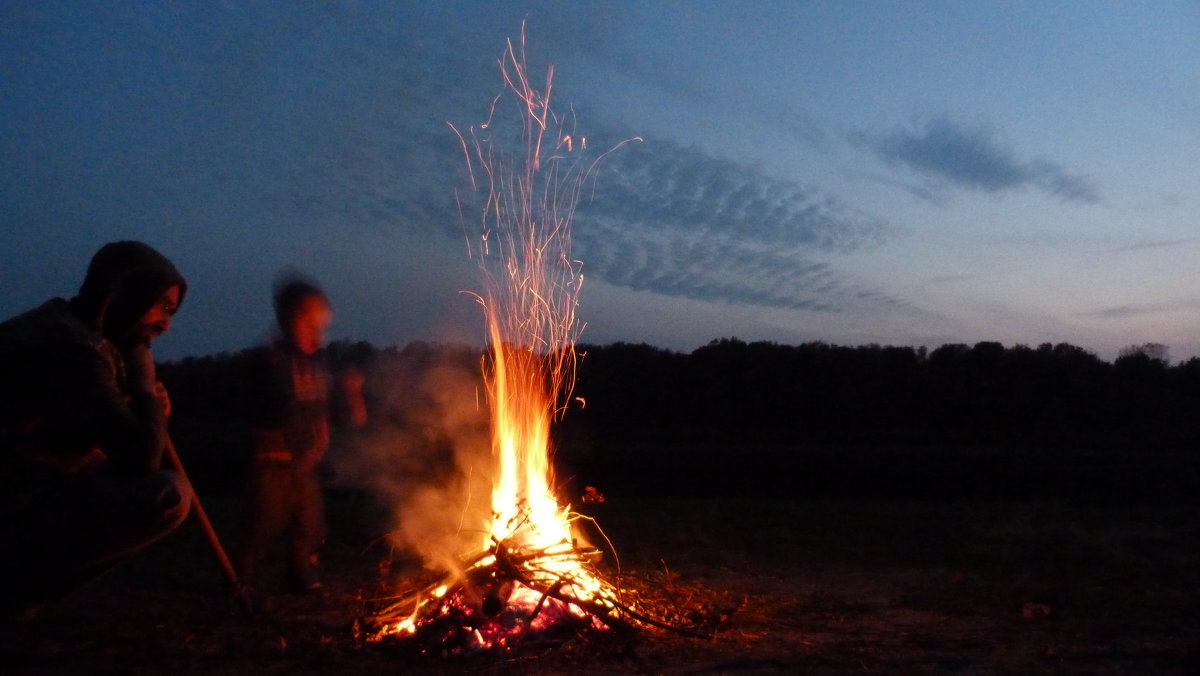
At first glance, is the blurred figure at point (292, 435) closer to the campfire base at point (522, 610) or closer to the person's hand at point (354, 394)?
the person's hand at point (354, 394)

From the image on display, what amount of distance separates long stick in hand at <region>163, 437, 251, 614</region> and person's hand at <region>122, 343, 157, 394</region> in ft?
1.14

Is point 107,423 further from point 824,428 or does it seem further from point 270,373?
point 824,428

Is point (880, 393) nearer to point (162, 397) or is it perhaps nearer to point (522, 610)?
point (522, 610)

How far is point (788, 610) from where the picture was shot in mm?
5918

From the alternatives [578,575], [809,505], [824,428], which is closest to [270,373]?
[578,575]

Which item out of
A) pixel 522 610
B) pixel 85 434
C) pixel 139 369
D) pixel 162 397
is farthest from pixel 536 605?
pixel 85 434

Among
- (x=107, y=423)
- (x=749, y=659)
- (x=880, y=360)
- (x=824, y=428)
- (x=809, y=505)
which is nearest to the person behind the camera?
(x=107, y=423)

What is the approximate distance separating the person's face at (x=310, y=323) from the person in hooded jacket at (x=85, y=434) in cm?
178

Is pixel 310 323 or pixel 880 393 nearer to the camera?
pixel 310 323

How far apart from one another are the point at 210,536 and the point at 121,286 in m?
1.54

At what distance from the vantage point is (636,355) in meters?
30.5

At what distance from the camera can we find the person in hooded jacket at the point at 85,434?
3.84 m

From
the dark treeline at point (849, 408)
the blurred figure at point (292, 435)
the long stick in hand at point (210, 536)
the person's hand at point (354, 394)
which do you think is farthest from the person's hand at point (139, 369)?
the dark treeline at point (849, 408)

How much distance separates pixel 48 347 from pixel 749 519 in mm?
7407
